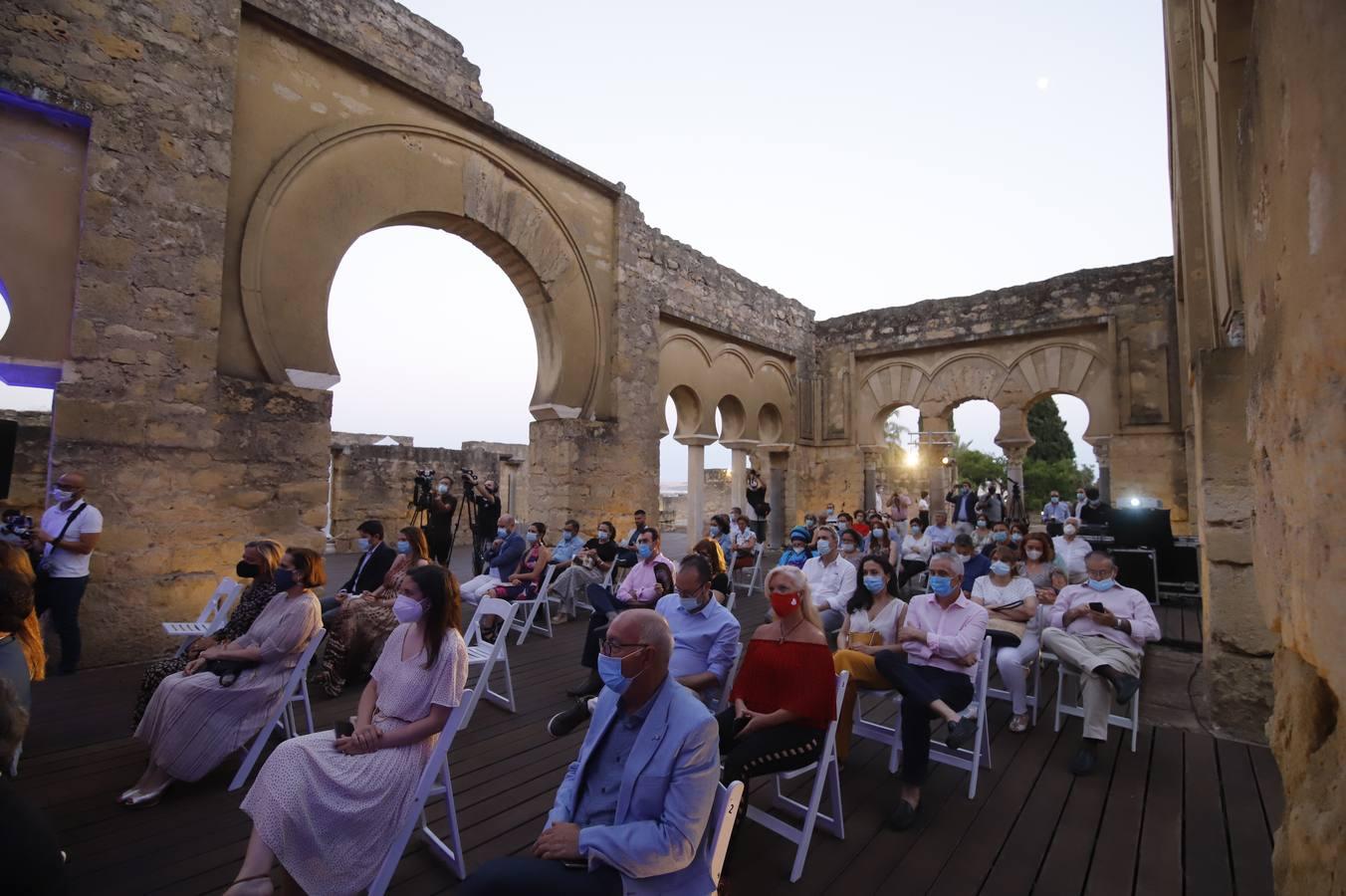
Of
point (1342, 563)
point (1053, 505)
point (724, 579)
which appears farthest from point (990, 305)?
point (1342, 563)

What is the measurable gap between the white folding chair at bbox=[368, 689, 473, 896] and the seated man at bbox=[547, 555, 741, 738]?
0.75 m

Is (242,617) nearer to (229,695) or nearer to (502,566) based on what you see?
(229,695)

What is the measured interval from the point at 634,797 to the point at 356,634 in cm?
373

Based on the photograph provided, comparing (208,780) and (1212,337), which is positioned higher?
(1212,337)

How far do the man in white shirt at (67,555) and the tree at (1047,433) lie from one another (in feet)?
107

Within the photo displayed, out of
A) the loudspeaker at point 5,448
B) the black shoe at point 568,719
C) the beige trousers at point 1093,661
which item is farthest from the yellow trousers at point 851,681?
the loudspeaker at point 5,448

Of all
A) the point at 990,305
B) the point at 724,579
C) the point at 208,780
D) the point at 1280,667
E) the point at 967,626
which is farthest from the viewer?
the point at 990,305

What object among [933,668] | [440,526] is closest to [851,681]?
[933,668]

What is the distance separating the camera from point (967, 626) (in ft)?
12.0

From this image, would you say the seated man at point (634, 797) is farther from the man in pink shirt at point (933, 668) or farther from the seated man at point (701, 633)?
the man in pink shirt at point (933, 668)

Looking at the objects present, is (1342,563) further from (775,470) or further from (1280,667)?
(775,470)

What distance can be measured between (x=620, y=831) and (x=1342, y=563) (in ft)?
5.66

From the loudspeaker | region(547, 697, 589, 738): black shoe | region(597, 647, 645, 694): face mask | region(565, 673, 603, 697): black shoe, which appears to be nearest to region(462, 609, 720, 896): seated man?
region(597, 647, 645, 694): face mask

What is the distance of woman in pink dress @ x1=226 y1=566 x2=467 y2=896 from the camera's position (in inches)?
85.8
